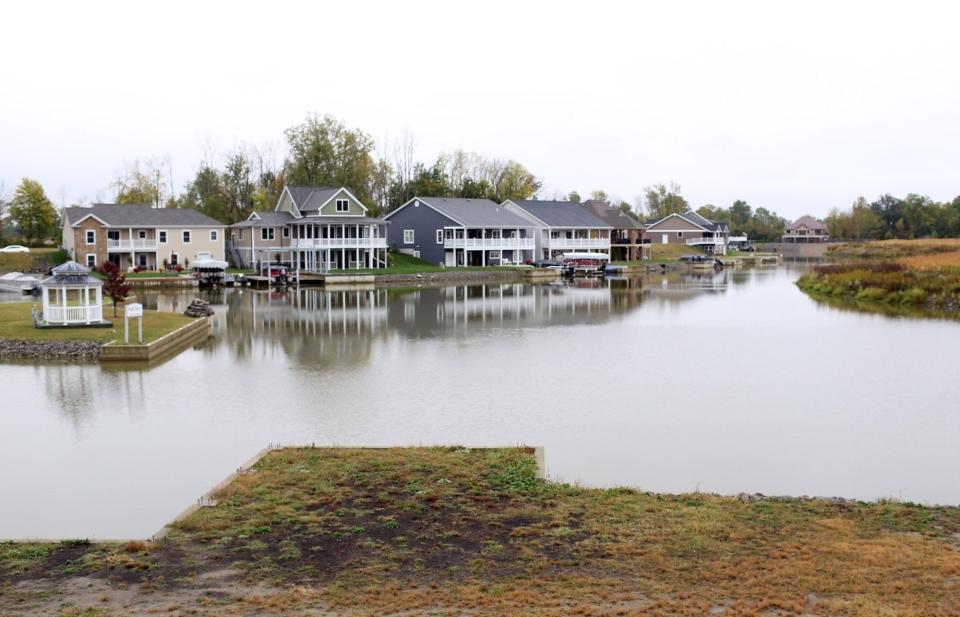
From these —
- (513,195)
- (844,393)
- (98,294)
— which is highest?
(513,195)

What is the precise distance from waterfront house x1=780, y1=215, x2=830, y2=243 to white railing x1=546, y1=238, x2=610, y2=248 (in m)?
77.5

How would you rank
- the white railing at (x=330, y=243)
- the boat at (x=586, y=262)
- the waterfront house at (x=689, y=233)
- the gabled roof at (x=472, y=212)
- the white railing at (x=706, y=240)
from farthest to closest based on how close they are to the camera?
the waterfront house at (x=689, y=233) → the white railing at (x=706, y=240) → the boat at (x=586, y=262) → the gabled roof at (x=472, y=212) → the white railing at (x=330, y=243)

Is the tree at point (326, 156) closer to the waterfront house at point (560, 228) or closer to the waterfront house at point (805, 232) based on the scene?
the waterfront house at point (560, 228)

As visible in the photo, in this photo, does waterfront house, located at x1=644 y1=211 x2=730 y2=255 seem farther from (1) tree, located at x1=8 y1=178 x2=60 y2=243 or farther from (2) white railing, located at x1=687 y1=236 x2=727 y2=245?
(1) tree, located at x1=8 y1=178 x2=60 y2=243

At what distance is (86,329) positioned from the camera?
2916cm

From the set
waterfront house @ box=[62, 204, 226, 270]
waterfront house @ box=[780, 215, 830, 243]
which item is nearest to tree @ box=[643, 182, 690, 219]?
waterfront house @ box=[780, 215, 830, 243]

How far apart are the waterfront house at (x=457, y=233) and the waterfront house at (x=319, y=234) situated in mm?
6029

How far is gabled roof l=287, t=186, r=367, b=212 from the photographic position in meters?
68.7

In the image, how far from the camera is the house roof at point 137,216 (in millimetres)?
64625

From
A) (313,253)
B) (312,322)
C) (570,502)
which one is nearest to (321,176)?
(313,253)

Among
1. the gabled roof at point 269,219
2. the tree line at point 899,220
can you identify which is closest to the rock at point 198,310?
the gabled roof at point 269,219

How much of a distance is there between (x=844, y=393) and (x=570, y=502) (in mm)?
11982

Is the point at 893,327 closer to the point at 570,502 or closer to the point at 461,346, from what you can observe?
the point at 461,346

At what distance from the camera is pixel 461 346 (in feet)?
96.9
